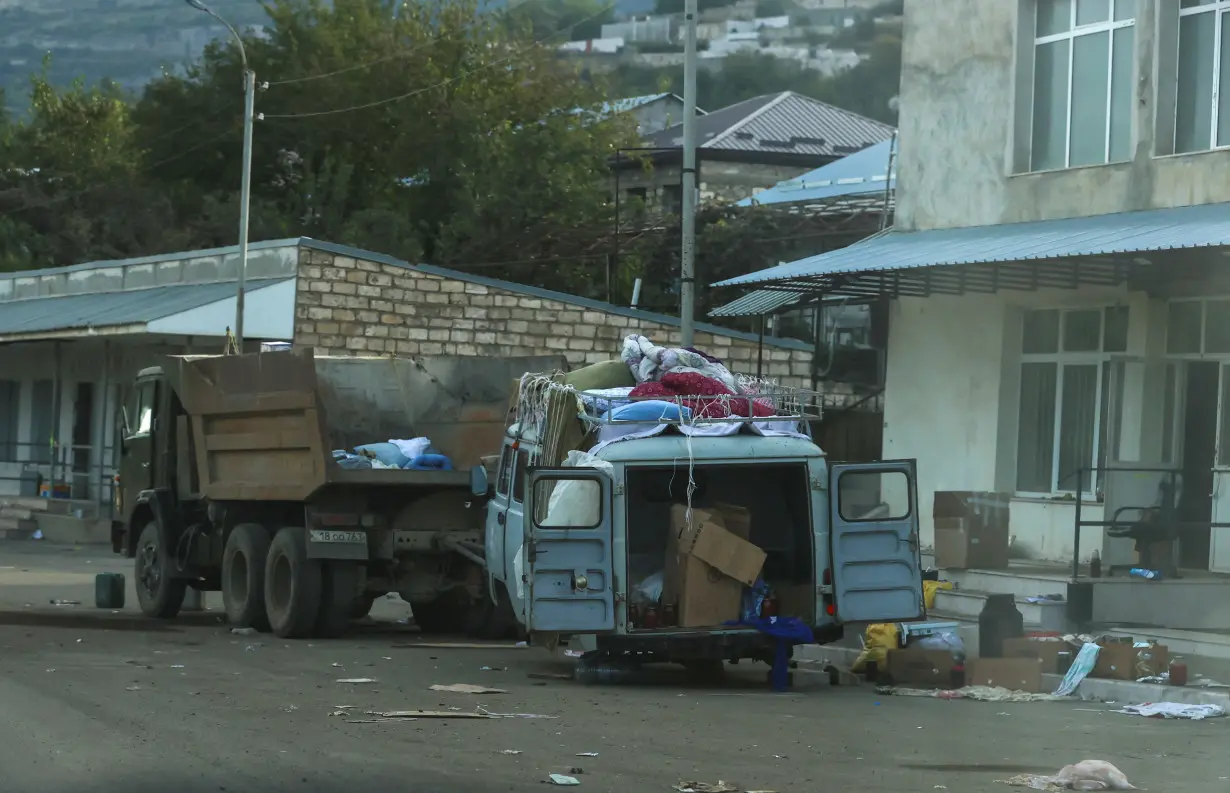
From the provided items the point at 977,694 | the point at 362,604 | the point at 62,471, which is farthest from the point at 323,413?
the point at 62,471

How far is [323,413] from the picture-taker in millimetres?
15953

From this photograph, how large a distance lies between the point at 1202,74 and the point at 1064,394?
3.77 meters

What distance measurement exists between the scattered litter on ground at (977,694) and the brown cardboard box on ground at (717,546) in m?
1.40

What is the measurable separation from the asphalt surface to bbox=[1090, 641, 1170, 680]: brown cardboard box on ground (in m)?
0.63

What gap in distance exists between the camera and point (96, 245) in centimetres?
6169

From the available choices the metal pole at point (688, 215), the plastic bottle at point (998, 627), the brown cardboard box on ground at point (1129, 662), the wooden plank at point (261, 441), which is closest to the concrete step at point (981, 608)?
the plastic bottle at point (998, 627)

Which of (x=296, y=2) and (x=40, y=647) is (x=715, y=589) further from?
(x=296, y=2)

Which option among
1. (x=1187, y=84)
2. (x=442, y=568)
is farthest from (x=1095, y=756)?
(x=1187, y=84)

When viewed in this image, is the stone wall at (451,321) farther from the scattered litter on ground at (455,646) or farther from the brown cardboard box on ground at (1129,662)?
the brown cardboard box on ground at (1129,662)

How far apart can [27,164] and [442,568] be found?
5788 centimetres

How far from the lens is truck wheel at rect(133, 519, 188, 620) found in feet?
59.6

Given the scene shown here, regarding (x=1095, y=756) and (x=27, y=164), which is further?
(x=27, y=164)

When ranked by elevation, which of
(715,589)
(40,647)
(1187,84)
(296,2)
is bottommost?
(40,647)

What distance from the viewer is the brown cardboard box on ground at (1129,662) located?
13.1 m
